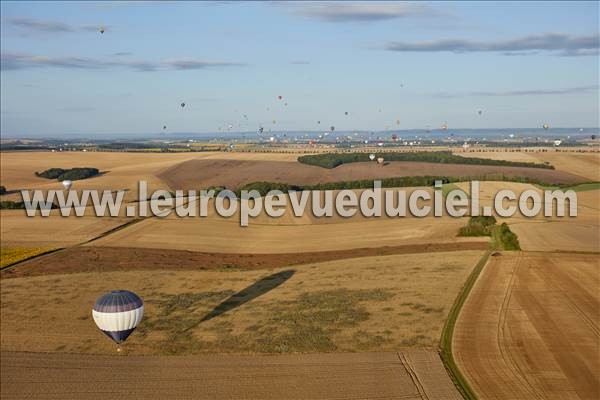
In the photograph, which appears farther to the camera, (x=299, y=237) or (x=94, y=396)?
(x=299, y=237)

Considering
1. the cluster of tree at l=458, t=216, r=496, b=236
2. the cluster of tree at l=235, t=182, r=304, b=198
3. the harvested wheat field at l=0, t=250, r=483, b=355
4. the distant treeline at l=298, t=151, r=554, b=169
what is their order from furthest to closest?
the distant treeline at l=298, t=151, r=554, b=169 < the cluster of tree at l=235, t=182, r=304, b=198 < the cluster of tree at l=458, t=216, r=496, b=236 < the harvested wheat field at l=0, t=250, r=483, b=355

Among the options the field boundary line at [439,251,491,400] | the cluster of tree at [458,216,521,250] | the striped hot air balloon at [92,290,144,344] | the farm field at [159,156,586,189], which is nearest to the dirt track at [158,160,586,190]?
the farm field at [159,156,586,189]

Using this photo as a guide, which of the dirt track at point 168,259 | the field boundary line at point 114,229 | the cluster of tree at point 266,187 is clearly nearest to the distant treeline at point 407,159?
the cluster of tree at point 266,187

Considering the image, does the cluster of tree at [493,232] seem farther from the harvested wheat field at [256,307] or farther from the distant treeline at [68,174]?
the distant treeline at [68,174]

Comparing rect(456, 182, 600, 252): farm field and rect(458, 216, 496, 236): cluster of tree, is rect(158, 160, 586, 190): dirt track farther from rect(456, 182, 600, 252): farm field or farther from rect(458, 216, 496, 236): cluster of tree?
rect(458, 216, 496, 236): cluster of tree

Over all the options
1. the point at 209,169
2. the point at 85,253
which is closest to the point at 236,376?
the point at 85,253

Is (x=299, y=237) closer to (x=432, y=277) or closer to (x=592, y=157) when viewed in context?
(x=432, y=277)
